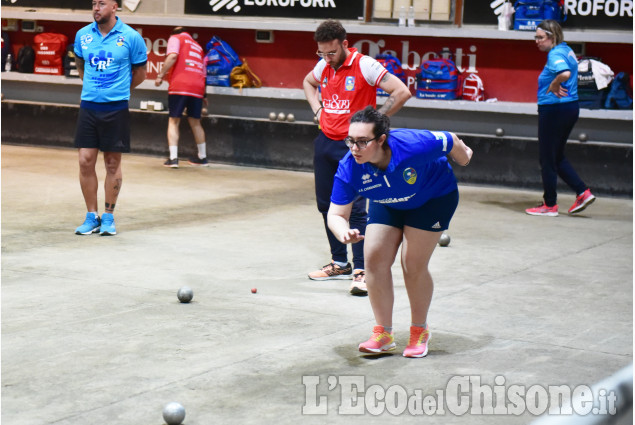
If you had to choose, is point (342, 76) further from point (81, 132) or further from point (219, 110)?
point (219, 110)

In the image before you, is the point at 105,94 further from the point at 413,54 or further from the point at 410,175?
the point at 413,54

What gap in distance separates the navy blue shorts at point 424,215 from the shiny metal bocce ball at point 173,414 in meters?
1.67

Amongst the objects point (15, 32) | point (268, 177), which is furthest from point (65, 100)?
point (268, 177)

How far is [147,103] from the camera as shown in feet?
49.7

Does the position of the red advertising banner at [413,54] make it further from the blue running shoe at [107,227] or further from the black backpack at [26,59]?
the blue running shoe at [107,227]

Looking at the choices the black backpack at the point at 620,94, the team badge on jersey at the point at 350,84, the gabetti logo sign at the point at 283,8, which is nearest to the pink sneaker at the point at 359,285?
the team badge on jersey at the point at 350,84

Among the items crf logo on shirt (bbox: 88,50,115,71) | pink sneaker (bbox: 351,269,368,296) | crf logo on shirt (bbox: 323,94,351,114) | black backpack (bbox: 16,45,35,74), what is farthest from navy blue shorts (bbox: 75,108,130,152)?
black backpack (bbox: 16,45,35,74)

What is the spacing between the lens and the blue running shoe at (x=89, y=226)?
8.71 meters

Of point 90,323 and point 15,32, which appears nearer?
point 90,323

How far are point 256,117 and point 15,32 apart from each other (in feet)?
15.9

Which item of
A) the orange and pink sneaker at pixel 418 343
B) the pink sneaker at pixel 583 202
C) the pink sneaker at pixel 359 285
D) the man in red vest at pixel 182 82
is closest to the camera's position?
the orange and pink sneaker at pixel 418 343

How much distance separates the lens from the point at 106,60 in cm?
854

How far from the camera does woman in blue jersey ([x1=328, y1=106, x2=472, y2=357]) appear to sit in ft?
15.7

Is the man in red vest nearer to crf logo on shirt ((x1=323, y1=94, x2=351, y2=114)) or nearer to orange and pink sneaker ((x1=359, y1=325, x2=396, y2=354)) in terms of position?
crf logo on shirt ((x1=323, y1=94, x2=351, y2=114))
